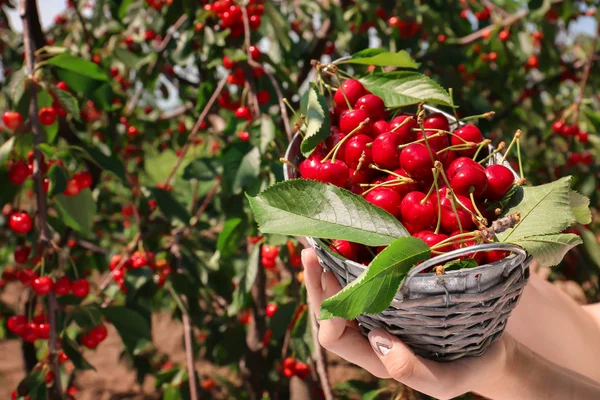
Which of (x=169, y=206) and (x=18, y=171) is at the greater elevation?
(x=18, y=171)

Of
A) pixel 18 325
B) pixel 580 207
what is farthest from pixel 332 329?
pixel 18 325

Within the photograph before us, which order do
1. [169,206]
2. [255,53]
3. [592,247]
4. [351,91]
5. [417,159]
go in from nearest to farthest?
[417,159]
[351,91]
[255,53]
[169,206]
[592,247]

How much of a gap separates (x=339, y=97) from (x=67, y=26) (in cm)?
277

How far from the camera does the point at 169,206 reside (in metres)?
2.03

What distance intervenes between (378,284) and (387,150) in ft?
1.06

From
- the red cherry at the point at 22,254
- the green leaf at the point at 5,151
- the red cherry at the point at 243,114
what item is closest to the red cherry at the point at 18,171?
the green leaf at the point at 5,151

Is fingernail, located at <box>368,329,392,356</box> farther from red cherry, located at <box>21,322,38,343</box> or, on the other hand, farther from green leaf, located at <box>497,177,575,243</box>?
red cherry, located at <box>21,322,38,343</box>

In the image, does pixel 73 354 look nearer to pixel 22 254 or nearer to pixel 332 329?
pixel 22 254

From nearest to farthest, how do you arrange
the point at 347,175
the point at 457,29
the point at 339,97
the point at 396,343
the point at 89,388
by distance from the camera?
the point at 396,343 < the point at 347,175 < the point at 339,97 < the point at 457,29 < the point at 89,388

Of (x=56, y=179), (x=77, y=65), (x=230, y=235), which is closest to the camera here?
(x=56, y=179)

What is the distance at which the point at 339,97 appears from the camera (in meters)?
1.20

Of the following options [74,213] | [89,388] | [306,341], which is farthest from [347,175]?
[89,388]

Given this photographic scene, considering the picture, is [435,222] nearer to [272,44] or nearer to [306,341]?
[306,341]

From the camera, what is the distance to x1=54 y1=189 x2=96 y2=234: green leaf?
62.1 inches
